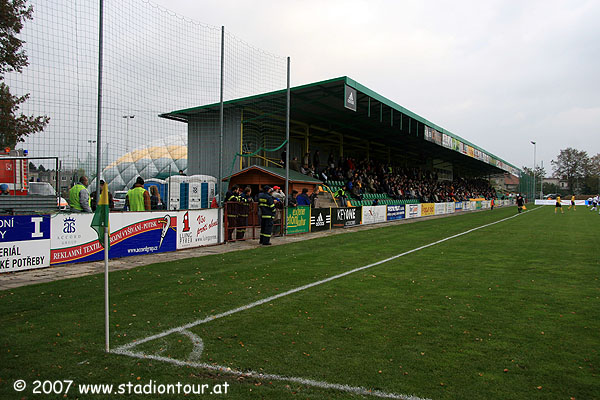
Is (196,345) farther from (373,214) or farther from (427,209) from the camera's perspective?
(427,209)

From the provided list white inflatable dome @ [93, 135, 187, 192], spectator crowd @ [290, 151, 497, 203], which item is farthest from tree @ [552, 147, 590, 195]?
white inflatable dome @ [93, 135, 187, 192]

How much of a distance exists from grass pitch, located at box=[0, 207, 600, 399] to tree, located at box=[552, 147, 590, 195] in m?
134

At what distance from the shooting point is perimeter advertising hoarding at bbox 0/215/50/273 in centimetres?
843

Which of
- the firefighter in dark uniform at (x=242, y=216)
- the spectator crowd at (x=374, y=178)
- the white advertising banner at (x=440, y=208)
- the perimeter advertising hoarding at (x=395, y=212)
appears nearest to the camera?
the firefighter in dark uniform at (x=242, y=216)

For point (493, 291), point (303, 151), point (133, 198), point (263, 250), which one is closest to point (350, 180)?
point (303, 151)

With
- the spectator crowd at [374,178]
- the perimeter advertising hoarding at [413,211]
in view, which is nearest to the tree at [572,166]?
the spectator crowd at [374,178]

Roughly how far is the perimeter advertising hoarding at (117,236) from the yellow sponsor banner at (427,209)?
24.6 m

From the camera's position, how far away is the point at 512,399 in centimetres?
342


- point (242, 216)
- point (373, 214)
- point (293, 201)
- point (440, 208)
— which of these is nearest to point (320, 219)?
point (293, 201)

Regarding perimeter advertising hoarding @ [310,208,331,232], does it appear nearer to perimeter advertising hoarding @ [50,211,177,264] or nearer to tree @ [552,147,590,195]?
perimeter advertising hoarding @ [50,211,177,264]

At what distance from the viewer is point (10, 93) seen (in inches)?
338

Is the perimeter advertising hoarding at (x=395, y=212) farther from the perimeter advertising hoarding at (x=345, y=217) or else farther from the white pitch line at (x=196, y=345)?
the white pitch line at (x=196, y=345)

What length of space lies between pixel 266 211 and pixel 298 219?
423cm

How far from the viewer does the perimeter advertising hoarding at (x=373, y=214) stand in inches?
932
